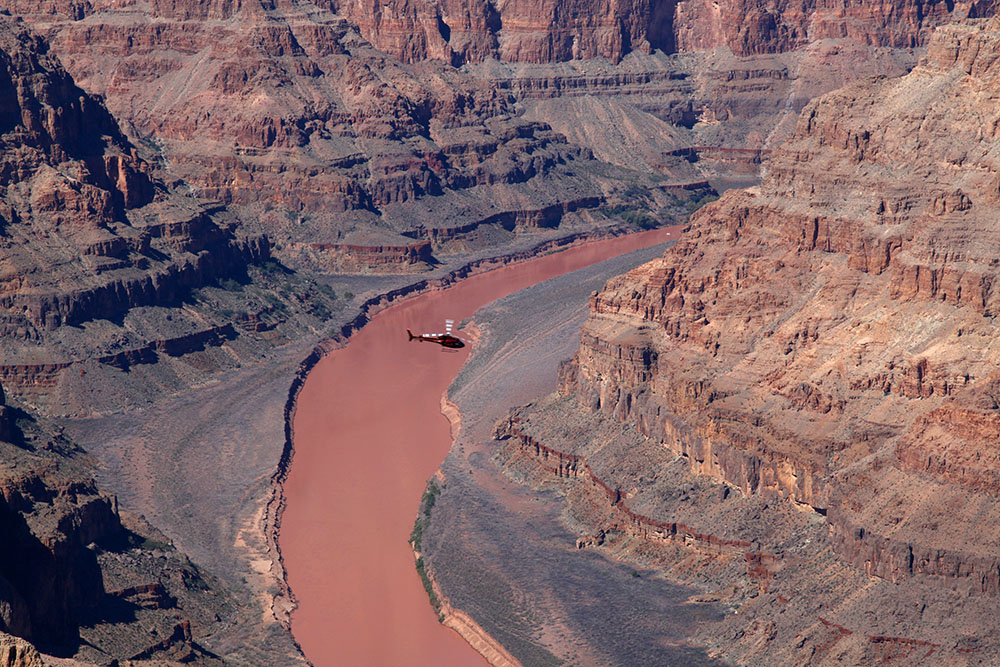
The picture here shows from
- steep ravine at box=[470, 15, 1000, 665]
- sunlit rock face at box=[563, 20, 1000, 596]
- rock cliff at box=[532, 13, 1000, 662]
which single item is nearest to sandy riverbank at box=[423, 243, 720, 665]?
steep ravine at box=[470, 15, 1000, 665]

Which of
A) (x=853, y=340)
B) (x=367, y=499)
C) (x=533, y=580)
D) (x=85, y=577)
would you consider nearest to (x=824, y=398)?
(x=853, y=340)

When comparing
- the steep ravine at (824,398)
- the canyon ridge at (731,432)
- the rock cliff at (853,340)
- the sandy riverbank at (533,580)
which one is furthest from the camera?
the sandy riverbank at (533,580)

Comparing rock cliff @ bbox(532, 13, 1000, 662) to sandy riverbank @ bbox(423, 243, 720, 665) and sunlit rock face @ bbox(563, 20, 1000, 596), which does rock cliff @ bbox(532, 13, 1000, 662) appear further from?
sandy riverbank @ bbox(423, 243, 720, 665)

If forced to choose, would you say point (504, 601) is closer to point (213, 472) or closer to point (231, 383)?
point (213, 472)

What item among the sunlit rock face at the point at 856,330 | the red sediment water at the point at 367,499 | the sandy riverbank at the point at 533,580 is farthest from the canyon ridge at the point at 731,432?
the red sediment water at the point at 367,499

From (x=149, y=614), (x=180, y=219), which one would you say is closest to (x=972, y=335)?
(x=149, y=614)

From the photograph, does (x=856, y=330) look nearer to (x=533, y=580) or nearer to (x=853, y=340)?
(x=853, y=340)

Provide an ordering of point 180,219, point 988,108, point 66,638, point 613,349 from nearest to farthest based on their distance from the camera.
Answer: point 66,638, point 988,108, point 613,349, point 180,219

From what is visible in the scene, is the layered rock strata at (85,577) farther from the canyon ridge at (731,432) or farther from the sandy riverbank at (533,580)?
the sandy riverbank at (533,580)
